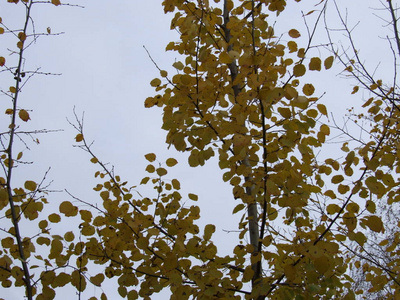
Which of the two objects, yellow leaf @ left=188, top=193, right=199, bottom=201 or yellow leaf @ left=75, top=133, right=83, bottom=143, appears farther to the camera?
yellow leaf @ left=75, top=133, right=83, bottom=143

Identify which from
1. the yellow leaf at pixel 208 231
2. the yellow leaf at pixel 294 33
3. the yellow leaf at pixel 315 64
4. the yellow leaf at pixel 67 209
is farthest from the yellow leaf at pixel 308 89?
the yellow leaf at pixel 67 209

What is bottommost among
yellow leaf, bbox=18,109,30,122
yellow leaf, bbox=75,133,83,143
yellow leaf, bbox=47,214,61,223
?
yellow leaf, bbox=47,214,61,223

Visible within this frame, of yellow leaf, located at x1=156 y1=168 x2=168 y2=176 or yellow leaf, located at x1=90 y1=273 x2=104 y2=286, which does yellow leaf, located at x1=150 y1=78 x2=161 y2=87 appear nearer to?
yellow leaf, located at x1=156 y1=168 x2=168 y2=176

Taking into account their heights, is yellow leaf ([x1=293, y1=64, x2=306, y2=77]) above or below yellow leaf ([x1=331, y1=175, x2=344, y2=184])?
above

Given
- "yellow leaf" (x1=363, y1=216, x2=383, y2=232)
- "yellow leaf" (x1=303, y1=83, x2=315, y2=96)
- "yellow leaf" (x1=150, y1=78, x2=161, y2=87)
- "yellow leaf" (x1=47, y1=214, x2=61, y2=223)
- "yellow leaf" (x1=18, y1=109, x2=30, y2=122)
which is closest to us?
"yellow leaf" (x1=363, y1=216, x2=383, y2=232)

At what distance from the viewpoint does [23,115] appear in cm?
192

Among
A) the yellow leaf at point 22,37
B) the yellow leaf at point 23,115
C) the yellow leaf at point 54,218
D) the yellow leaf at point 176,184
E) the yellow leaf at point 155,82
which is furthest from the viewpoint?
the yellow leaf at point 176,184

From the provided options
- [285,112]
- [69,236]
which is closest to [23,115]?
[69,236]

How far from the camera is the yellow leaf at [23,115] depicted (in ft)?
6.26

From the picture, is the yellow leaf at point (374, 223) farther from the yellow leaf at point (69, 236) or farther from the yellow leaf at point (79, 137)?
the yellow leaf at point (79, 137)

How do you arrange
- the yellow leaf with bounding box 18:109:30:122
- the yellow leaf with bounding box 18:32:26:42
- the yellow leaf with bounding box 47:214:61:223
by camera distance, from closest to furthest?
the yellow leaf with bounding box 47:214:61:223, the yellow leaf with bounding box 18:109:30:122, the yellow leaf with bounding box 18:32:26:42

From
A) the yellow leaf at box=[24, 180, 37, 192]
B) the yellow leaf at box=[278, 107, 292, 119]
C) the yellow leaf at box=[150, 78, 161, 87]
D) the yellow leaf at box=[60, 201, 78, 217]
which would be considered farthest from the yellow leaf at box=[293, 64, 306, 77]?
the yellow leaf at box=[24, 180, 37, 192]

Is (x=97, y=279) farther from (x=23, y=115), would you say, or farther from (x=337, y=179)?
(x=337, y=179)

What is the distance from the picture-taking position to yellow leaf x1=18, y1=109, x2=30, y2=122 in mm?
1908
